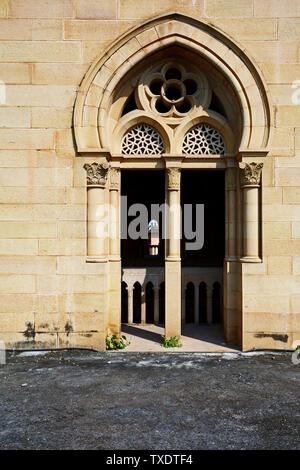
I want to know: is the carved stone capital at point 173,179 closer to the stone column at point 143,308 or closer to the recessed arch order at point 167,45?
the recessed arch order at point 167,45

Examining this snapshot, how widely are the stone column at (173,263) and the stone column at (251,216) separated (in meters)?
1.28

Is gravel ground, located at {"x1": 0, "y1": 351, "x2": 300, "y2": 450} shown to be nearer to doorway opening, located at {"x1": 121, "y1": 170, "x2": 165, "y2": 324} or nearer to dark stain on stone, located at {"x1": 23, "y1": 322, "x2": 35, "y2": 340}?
A: dark stain on stone, located at {"x1": 23, "y1": 322, "x2": 35, "y2": 340}

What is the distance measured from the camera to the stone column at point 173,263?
255 inches

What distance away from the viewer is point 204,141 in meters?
6.60

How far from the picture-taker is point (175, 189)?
21.4ft

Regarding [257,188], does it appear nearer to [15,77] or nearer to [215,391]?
[215,391]

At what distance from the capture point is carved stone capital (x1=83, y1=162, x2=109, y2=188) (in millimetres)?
6105

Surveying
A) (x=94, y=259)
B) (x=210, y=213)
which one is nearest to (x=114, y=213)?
(x=94, y=259)

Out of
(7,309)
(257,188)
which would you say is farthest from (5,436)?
(257,188)

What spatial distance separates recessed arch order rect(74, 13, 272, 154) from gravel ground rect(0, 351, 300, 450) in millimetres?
3780

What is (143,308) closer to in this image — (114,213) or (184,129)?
(114,213)

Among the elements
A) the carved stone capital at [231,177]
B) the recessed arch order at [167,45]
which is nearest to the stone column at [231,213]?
the carved stone capital at [231,177]

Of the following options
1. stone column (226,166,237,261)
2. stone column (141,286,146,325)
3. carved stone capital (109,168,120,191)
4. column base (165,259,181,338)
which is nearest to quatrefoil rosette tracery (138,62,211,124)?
carved stone capital (109,168,120,191)

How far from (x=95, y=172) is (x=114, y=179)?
0.57 m
